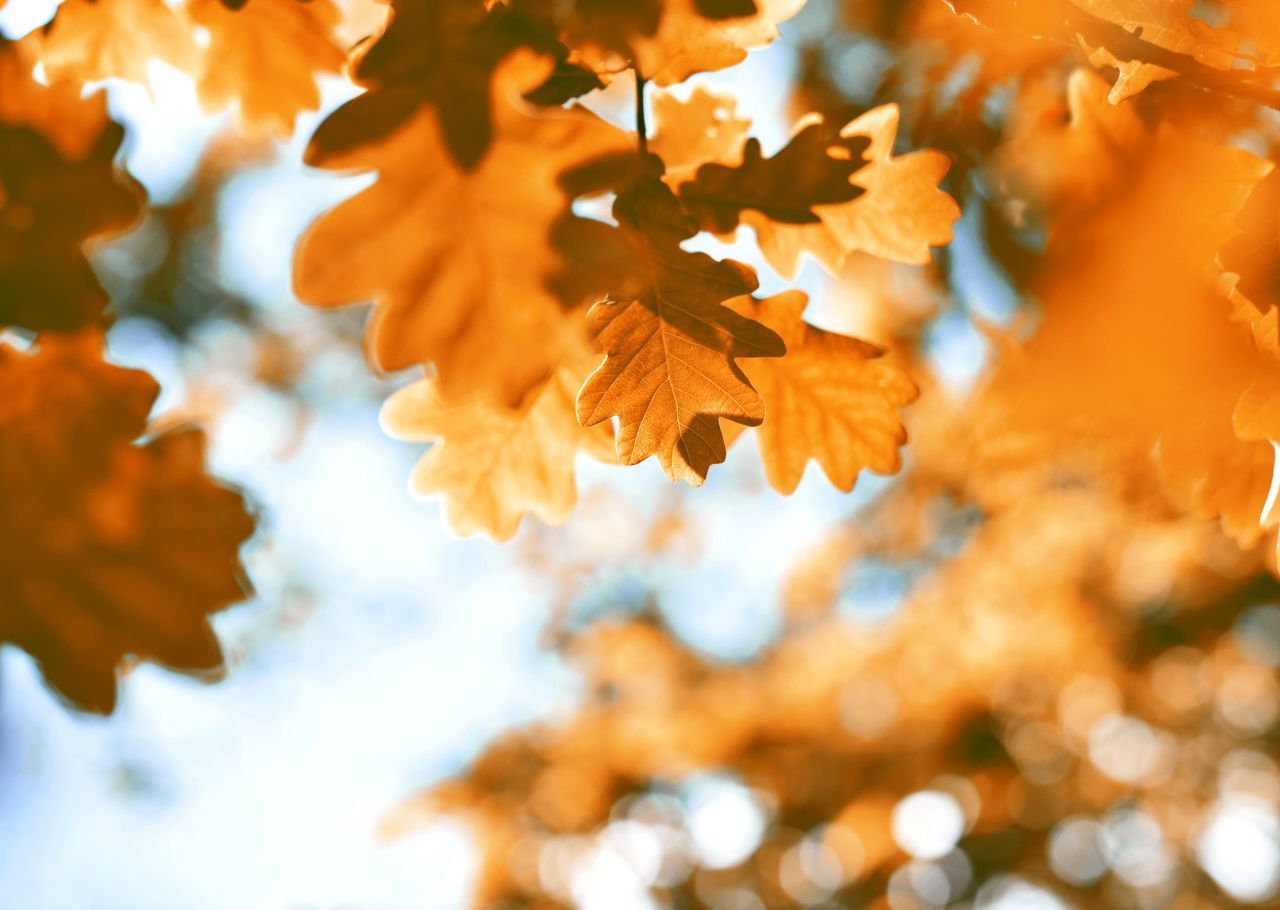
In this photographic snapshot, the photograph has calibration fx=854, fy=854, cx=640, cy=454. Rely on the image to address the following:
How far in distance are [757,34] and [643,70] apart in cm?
16

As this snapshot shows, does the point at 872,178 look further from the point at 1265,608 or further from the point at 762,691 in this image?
the point at 1265,608

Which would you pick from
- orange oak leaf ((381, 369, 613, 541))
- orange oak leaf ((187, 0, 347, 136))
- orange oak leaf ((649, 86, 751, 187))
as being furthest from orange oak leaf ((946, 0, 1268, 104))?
orange oak leaf ((187, 0, 347, 136))

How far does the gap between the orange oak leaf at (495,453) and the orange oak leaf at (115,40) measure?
670 mm

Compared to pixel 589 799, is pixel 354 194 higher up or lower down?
higher up

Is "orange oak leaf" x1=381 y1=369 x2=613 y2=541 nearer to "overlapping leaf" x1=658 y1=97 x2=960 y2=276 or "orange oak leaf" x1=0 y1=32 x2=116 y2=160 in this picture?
"overlapping leaf" x1=658 y1=97 x2=960 y2=276

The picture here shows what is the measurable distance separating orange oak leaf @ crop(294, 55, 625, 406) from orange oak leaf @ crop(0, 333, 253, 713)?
1.45 ft

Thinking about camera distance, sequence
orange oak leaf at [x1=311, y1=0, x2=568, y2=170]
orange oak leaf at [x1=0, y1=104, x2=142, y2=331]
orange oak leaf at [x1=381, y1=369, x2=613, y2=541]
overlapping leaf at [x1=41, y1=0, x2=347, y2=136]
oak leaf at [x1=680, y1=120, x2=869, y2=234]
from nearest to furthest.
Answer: orange oak leaf at [x1=311, y1=0, x2=568, y2=170]
orange oak leaf at [x1=0, y1=104, x2=142, y2=331]
oak leaf at [x1=680, y1=120, x2=869, y2=234]
orange oak leaf at [x1=381, y1=369, x2=613, y2=541]
overlapping leaf at [x1=41, y1=0, x2=347, y2=136]

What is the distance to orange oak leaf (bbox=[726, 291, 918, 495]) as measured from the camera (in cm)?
116

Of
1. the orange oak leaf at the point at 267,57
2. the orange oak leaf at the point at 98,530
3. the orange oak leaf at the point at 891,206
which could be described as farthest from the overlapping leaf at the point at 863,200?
the orange oak leaf at the point at 98,530

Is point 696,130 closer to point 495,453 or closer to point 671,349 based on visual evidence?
point 671,349

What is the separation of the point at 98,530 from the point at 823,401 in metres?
Result: 0.94

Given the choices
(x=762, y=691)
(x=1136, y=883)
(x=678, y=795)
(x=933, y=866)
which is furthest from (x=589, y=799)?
(x=1136, y=883)

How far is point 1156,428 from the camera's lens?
125cm

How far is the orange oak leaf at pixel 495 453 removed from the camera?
1.16m
